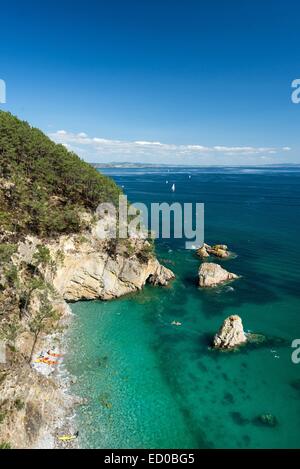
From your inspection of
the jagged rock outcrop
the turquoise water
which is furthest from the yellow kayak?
the jagged rock outcrop

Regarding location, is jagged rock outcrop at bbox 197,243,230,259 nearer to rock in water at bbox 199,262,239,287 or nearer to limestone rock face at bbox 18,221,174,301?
rock in water at bbox 199,262,239,287

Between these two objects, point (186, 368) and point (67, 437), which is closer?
point (67, 437)

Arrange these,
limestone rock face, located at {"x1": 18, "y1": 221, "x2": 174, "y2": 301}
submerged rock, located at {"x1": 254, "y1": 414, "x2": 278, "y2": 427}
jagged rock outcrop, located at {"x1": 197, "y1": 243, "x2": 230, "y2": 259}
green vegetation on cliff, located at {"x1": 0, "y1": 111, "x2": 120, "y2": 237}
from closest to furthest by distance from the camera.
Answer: submerged rock, located at {"x1": 254, "y1": 414, "x2": 278, "y2": 427} → green vegetation on cliff, located at {"x1": 0, "y1": 111, "x2": 120, "y2": 237} → limestone rock face, located at {"x1": 18, "y1": 221, "x2": 174, "y2": 301} → jagged rock outcrop, located at {"x1": 197, "y1": 243, "x2": 230, "y2": 259}

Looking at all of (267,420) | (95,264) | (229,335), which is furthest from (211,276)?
(267,420)

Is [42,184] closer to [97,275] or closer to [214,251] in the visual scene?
[97,275]

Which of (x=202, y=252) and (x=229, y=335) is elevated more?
(x=202, y=252)
